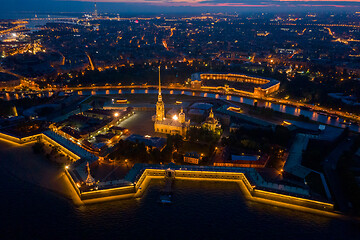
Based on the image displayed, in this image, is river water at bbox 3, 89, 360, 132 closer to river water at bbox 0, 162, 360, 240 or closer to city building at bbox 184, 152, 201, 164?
river water at bbox 0, 162, 360, 240

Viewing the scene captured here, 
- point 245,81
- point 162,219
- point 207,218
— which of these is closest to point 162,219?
point 162,219

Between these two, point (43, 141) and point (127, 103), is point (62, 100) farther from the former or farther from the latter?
point (43, 141)

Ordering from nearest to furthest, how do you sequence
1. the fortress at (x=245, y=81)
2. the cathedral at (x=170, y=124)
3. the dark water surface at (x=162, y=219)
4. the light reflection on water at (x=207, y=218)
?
the dark water surface at (x=162, y=219)
the light reflection on water at (x=207, y=218)
the cathedral at (x=170, y=124)
the fortress at (x=245, y=81)

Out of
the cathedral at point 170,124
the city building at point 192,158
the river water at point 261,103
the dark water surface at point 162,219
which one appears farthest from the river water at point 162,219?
the river water at point 261,103

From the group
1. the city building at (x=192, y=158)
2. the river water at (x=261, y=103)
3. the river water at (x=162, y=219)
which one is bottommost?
the river water at (x=261, y=103)

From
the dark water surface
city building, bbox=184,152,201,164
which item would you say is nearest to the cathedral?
city building, bbox=184,152,201,164

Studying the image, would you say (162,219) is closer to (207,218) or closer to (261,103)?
(207,218)

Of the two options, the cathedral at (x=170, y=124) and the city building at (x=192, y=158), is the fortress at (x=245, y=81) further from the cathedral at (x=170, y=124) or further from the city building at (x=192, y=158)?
the city building at (x=192, y=158)

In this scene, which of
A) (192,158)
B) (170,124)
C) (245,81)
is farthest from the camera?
(245,81)
